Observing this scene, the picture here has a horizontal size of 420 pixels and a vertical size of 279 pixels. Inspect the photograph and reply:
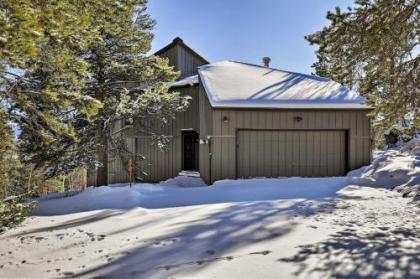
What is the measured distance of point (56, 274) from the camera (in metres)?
4.30

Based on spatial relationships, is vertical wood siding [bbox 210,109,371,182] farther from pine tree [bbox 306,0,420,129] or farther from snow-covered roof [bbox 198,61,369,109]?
pine tree [bbox 306,0,420,129]

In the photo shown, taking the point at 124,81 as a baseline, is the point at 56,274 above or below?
below

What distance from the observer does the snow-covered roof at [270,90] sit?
1333 centimetres

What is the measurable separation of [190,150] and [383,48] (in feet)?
34.9

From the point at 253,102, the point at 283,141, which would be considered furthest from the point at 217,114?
the point at 283,141

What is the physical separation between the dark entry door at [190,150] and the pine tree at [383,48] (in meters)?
8.55

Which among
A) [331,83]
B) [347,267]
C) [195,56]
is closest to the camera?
[347,267]

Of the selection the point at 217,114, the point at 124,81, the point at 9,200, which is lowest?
the point at 9,200

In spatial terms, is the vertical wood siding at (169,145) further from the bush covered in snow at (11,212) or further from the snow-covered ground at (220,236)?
the bush covered in snow at (11,212)

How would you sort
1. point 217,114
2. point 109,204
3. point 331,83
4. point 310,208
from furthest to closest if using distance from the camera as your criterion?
point 331,83
point 217,114
point 109,204
point 310,208

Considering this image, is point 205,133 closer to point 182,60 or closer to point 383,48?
point 182,60

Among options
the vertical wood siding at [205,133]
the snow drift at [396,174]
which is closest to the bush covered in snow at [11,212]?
the vertical wood siding at [205,133]

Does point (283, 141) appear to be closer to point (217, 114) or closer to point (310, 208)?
point (217, 114)

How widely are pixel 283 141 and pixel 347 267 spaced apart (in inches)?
378
